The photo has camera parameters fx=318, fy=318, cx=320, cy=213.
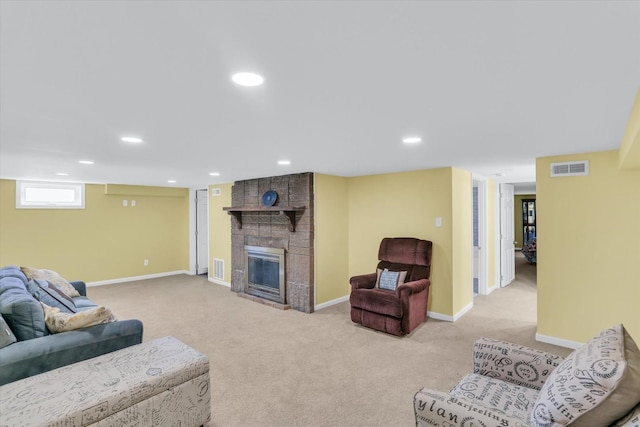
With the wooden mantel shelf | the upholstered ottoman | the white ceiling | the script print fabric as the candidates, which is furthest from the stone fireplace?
the script print fabric

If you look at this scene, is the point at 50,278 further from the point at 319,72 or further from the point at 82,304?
the point at 319,72

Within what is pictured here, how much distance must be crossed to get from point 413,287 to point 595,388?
8.67 ft

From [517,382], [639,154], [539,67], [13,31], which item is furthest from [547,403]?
[13,31]

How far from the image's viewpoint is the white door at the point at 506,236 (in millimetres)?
6177

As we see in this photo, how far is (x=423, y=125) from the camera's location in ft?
7.47

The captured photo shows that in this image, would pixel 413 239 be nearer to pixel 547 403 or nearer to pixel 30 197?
pixel 547 403

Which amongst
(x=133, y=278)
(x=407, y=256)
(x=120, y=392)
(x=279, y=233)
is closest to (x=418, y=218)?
(x=407, y=256)

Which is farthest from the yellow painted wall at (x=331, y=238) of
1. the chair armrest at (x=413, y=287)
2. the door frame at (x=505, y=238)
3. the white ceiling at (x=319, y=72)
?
the door frame at (x=505, y=238)

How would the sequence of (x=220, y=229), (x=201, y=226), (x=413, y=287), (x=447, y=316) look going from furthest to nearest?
(x=201, y=226) < (x=220, y=229) < (x=447, y=316) < (x=413, y=287)

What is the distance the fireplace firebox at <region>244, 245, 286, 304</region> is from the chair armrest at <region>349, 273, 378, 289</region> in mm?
1329

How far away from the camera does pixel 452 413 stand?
1.44 meters

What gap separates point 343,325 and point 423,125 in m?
2.83

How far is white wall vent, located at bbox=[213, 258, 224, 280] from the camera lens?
6605mm

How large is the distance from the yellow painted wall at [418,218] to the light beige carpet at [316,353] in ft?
1.86
